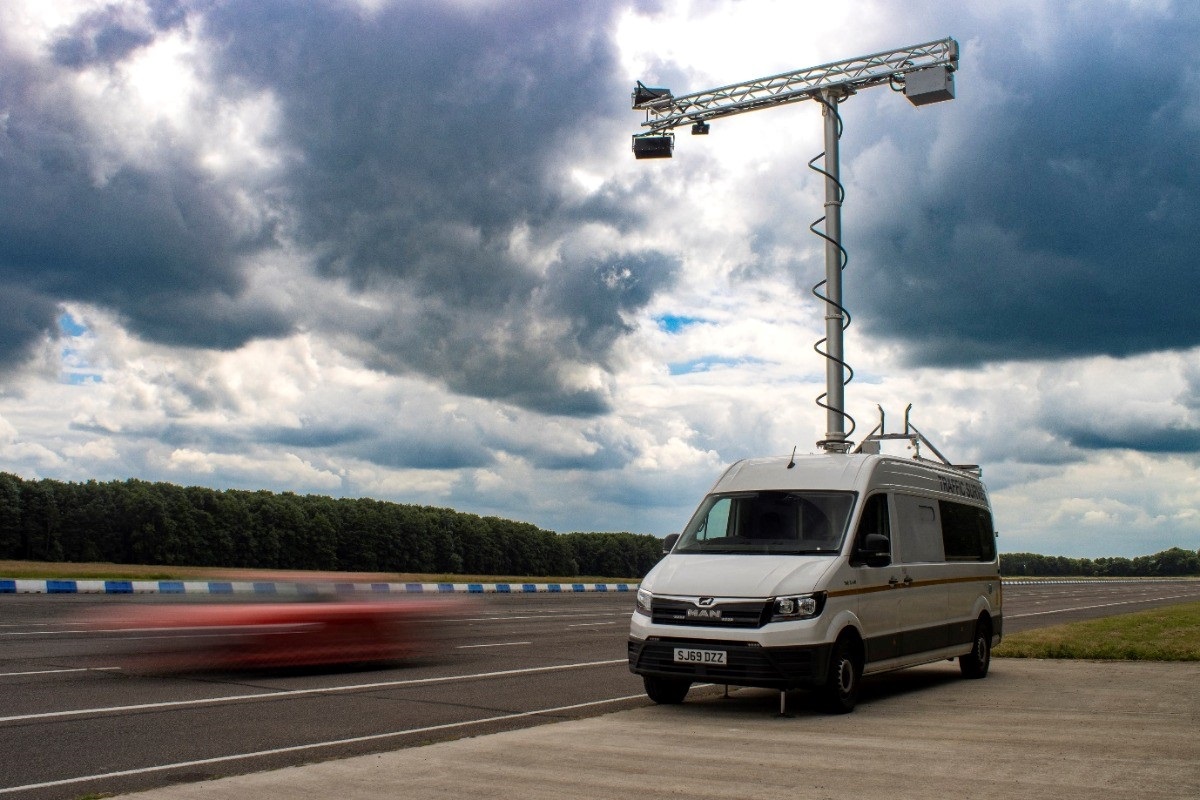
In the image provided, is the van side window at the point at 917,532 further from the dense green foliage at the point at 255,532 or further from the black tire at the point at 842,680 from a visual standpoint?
the dense green foliage at the point at 255,532

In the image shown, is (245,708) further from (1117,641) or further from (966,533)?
(1117,641)

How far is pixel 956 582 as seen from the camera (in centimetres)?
1334

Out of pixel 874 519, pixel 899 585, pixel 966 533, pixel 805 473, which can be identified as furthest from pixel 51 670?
pixel 966 533

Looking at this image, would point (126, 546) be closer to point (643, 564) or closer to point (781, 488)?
point (643, 564)

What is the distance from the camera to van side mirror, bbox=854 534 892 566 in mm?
10641

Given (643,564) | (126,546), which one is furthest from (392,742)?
(643,564)

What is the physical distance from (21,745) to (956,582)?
9.70 metres

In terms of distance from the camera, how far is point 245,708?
10.3m

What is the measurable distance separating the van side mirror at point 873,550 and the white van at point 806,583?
1cm

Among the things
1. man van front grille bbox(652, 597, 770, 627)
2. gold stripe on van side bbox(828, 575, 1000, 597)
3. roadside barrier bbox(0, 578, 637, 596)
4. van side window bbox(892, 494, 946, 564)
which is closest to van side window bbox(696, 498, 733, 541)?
man van front grille bbox(652, 597, 770, 627)

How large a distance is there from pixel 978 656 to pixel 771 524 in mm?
4682

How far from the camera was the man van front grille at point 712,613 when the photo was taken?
979cm

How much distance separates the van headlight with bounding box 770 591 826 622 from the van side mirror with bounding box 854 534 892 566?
0.96 metres

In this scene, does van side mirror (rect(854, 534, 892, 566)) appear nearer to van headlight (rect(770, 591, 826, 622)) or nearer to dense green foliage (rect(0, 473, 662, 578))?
van headlight (rect(770, 591, 826, 622))
